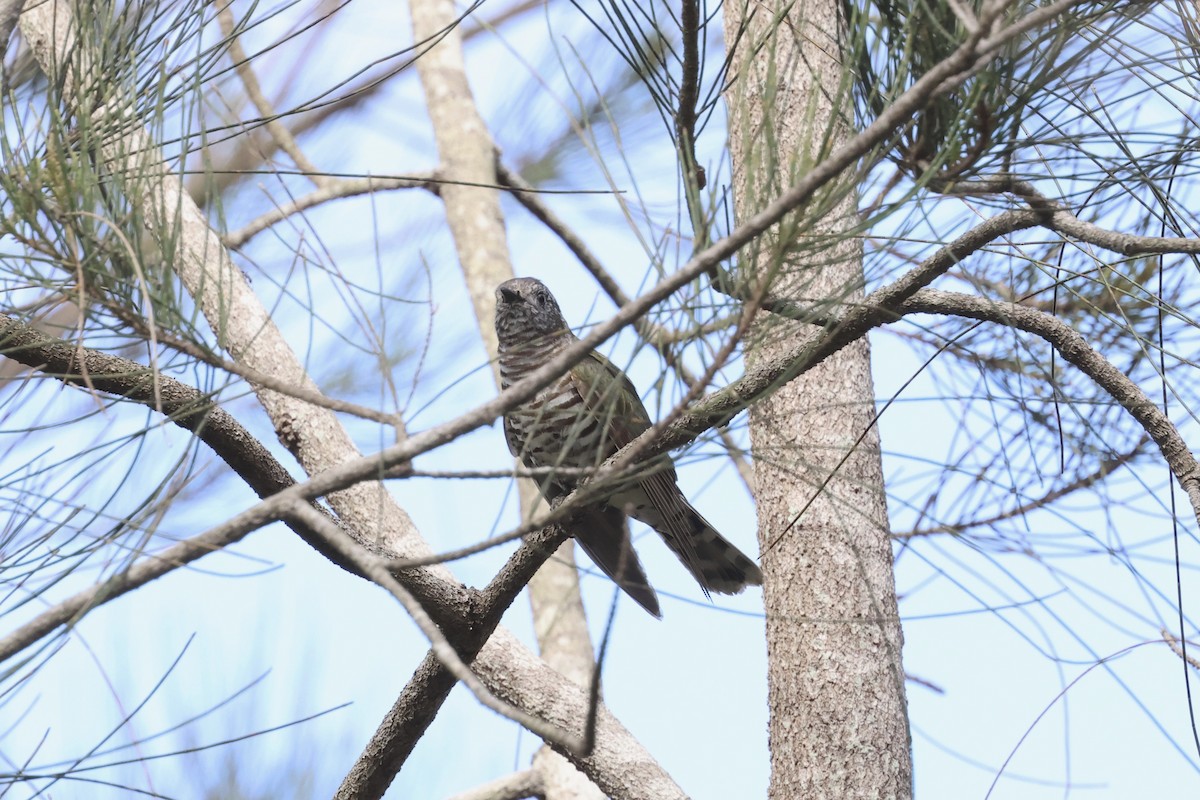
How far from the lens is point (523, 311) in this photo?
4359mm

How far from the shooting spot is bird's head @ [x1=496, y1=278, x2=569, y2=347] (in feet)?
14.2

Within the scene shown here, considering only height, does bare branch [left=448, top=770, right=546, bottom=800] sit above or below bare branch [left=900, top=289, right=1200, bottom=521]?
below

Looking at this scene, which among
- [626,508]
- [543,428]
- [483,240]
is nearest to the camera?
[543,428]

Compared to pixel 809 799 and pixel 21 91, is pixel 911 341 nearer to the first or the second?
pixel 809 799

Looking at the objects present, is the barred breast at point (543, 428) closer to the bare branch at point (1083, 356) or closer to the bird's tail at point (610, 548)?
the bird's tail at point (610, 548)

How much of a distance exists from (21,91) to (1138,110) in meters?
3.00

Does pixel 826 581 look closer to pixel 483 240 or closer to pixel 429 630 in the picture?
Answer: pixel 429 630

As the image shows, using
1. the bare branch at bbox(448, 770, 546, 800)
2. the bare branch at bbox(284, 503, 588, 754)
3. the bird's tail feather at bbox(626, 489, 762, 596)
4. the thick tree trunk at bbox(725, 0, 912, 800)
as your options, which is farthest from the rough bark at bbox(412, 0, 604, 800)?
the bare branch at bbox(284, 503, 588, 754)

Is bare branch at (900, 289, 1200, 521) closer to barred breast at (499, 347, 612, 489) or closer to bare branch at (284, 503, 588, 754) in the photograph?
barred breast at (499, 347, 612, 489)

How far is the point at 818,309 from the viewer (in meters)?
1.81

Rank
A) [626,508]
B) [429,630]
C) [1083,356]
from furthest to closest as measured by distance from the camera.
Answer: [626,508], [1083,356], [429,630]

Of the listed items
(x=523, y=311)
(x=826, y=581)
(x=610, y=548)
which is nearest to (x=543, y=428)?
(x=610, y=548)

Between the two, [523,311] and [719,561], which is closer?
[719,561]

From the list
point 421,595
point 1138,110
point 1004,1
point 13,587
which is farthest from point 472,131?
point 1004,1
